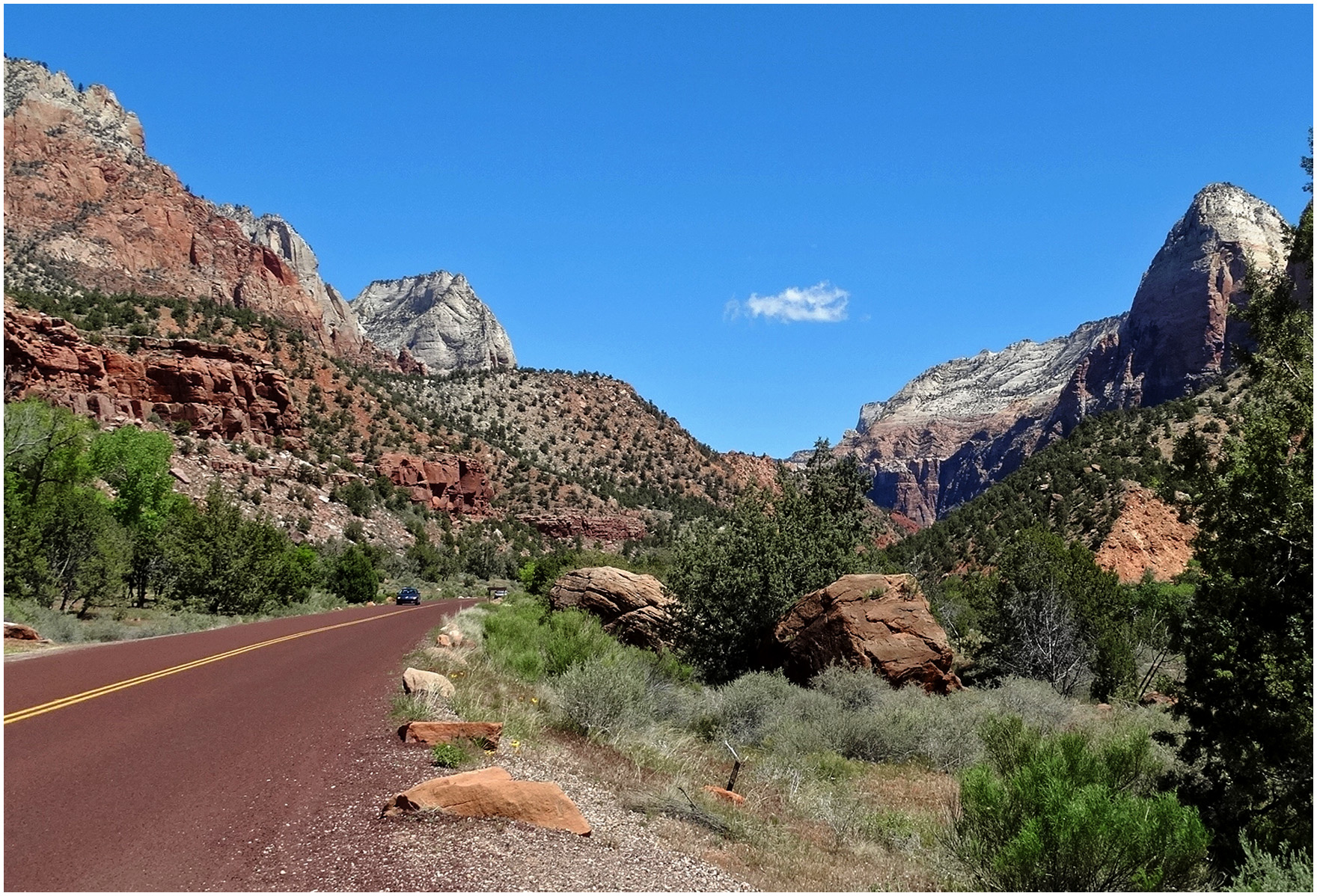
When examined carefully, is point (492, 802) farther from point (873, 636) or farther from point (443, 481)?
point (443, 481)

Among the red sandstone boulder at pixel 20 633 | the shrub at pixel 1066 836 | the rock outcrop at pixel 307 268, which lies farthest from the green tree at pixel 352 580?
the rock outcrop at pixel 307 268

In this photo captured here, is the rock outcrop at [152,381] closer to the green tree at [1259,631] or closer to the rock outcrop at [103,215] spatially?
the rock outcrop at [103,215]

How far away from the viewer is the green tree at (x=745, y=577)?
66.4ft

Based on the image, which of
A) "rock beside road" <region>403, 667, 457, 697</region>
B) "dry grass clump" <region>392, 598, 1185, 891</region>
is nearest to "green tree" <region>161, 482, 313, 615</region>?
"dry grass clump" <region>392, 598, 1185, 891</region>

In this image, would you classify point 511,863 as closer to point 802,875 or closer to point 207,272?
point 802,875

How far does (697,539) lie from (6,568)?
22.7 metres

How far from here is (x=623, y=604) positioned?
2292 centimetres

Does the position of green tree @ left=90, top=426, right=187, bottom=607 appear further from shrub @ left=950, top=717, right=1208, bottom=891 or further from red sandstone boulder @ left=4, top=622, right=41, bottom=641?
shrub @ left=950, top=717, right=1208, bottom=891

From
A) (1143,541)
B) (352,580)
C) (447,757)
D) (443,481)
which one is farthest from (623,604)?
(443,481)

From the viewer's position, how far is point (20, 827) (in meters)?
6.05

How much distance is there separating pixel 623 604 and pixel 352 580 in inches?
1220

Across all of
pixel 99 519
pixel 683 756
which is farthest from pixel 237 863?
pixel 99 519

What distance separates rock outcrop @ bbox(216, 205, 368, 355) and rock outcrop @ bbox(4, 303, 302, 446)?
215 feet

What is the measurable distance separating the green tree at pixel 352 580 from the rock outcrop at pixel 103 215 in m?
49.1
